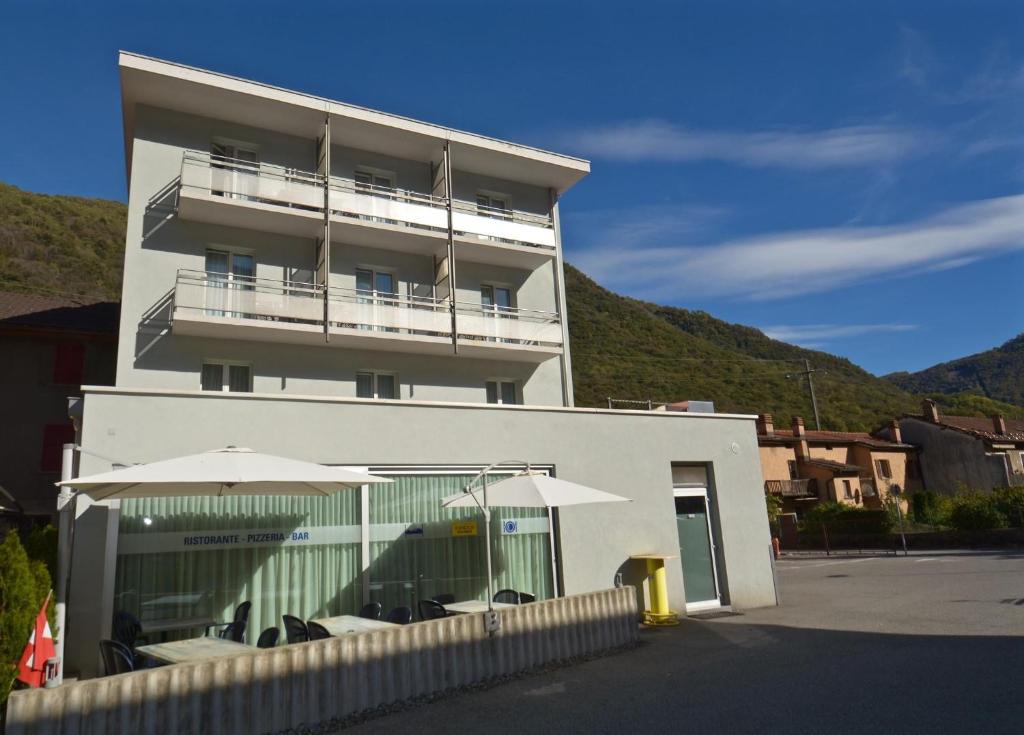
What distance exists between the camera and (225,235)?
17.1 m

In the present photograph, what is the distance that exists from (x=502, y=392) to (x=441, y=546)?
8.86 m

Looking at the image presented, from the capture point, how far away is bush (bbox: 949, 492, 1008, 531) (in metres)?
30.3

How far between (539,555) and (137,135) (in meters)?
13.5

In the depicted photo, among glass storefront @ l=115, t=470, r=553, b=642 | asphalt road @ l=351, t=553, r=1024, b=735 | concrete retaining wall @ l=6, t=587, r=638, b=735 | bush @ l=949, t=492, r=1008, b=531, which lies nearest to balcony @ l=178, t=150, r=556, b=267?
glass storefront @ l=115, t=470, r=553, b=642

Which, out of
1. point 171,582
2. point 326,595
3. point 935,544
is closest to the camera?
point 171,582

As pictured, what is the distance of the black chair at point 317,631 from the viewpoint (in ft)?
25.7

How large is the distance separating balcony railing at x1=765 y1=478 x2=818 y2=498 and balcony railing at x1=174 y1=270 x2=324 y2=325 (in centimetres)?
3241

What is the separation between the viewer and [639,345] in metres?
69.4

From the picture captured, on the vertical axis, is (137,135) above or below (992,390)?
below

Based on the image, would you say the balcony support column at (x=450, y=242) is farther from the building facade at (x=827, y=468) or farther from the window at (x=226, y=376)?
the building facade at (x=827, y=468)

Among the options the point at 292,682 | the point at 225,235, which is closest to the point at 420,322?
the point at 225,235

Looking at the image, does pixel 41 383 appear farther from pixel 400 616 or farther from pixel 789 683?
pixel 789 683

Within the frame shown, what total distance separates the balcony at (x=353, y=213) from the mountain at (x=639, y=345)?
3033cm

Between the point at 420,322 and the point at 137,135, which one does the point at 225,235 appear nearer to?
the point at 137,135
